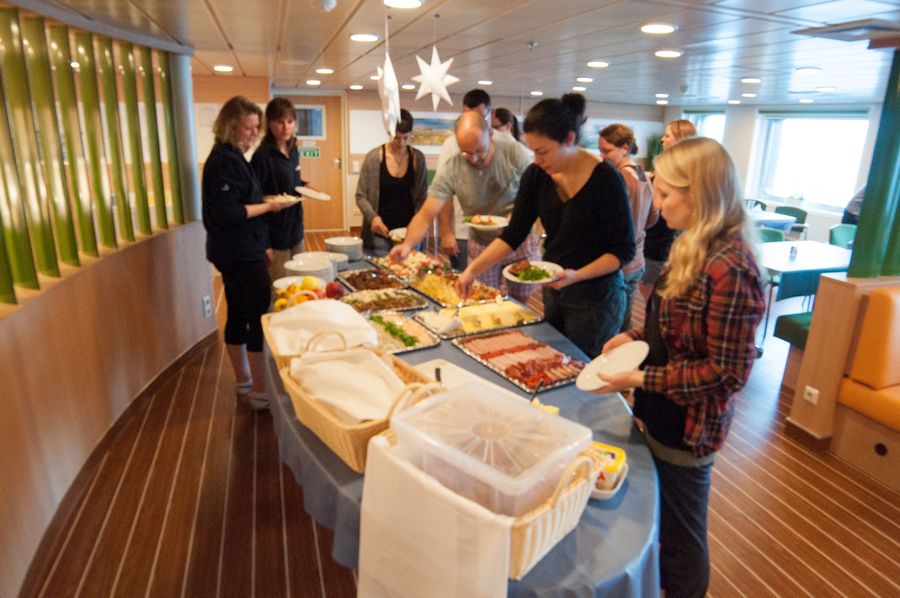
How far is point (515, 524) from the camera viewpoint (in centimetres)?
92

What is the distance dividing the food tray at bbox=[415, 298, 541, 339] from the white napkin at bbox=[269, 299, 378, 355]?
43 centimetres

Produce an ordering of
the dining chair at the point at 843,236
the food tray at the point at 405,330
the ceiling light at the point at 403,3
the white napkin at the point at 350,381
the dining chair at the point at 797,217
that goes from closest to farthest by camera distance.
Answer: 1. the white napkin at the point at 350,381
2. the food tray at the point at 405,330
3. the ceiling light at the point at 403,3
4. the dining chair at the point at 843,236
5. the dining chair at the point at 797,217

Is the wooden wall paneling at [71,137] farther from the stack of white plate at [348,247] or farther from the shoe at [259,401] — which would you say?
the stack of white plate at [348,247]

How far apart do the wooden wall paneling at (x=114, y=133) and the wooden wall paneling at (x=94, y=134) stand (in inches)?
3.9

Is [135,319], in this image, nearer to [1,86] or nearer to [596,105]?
[1,86]

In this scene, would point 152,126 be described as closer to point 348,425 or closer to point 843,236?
point 348,425

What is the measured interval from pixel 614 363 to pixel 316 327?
900mm

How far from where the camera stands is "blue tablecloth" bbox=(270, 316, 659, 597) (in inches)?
40.2

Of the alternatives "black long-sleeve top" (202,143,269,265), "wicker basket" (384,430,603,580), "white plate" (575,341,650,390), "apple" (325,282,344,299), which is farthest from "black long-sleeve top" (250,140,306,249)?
"wicker basket" (384,430,603,580)

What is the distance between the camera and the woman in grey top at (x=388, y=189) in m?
3.53

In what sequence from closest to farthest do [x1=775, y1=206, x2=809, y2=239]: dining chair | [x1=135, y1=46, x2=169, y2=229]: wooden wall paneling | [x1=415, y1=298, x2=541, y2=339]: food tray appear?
[x1=415, y1=298, x2=541, y2=339]: food tray < [x1=135, y1=46, x2=169, y2=229]: wooden wall paneling < [x1=775, y1=206, x2=809, y2=239]: dining chair

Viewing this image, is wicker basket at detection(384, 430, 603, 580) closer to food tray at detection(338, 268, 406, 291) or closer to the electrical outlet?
food tray at detection(338, 268, 406, 291)

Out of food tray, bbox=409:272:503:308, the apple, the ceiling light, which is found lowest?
food tray, bbox=409:272:503:308

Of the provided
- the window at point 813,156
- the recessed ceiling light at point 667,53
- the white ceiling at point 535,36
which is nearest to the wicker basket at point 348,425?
the white ceiling at point 535,36
